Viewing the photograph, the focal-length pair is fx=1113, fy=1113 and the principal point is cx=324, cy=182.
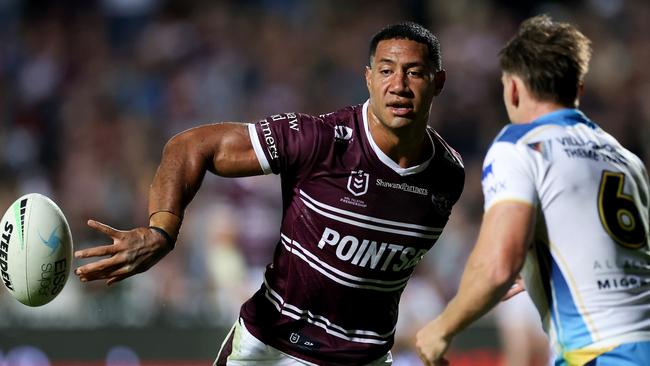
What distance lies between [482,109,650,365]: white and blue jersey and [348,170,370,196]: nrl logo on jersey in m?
1.38

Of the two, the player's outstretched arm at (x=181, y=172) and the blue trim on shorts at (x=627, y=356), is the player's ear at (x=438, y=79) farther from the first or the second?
the blue trim on shorts at (x=627, y=356)

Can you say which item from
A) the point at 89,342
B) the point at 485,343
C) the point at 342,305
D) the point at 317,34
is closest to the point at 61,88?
the point at 317,34

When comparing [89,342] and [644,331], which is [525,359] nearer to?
[89,342]

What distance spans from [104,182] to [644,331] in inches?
362

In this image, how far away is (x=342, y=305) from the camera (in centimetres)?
580

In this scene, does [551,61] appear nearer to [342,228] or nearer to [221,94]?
[342,228]

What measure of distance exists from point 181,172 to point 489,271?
1.87 meters

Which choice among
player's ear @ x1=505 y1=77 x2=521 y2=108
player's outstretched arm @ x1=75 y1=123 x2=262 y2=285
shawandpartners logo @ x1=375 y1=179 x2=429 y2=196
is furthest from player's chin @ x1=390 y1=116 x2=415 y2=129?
player's ear @ x1=505 y1=77 x2=521 y2=108

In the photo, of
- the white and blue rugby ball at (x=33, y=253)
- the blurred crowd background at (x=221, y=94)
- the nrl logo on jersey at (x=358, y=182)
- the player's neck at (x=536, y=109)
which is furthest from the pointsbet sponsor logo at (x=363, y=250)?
the blurred crowd background at (x=221, y=94)

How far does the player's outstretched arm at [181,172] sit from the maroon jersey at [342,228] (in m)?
0.11

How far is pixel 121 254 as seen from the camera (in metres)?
4.93

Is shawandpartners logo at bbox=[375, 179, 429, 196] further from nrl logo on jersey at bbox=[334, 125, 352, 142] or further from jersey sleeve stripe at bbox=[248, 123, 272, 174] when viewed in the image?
jersey sleeve stripe at bbox=[248, 123, 272, 174]

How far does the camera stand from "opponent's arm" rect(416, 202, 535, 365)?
4.13m

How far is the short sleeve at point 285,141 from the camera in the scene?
5.52 metres
